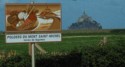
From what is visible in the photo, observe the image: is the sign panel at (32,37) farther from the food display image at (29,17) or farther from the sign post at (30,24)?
the food display image at (29,17)

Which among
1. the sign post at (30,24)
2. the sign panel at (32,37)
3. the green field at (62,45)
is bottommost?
the green field at (62,45)

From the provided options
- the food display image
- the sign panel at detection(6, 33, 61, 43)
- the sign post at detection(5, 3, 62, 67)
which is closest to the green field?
the sign panel at detection(6, 33, 61, 43)

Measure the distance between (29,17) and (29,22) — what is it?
6.2 inches

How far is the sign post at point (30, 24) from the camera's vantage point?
53.9ft

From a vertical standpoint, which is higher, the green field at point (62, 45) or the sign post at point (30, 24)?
the sign post at point (30, 24)

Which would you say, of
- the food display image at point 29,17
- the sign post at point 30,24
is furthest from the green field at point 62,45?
the food display image at point 29,17

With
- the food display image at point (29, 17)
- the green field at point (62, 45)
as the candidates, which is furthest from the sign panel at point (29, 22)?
the green field at point (62, 45)

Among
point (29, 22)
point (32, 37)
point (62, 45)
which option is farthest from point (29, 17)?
point (62, 45)

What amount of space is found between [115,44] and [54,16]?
3104 mm

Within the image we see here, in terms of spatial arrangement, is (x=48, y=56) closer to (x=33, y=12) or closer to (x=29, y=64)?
(x=29, y=64)

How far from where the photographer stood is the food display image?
53.9 ft

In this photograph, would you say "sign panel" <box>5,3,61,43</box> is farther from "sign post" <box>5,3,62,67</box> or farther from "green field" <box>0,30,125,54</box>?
"green field" <box>0,30,125,54</box>

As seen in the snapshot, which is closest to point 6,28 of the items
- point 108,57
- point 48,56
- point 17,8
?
point 17,8

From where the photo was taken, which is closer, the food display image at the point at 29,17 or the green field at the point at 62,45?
the food display image at the point at 29,17
